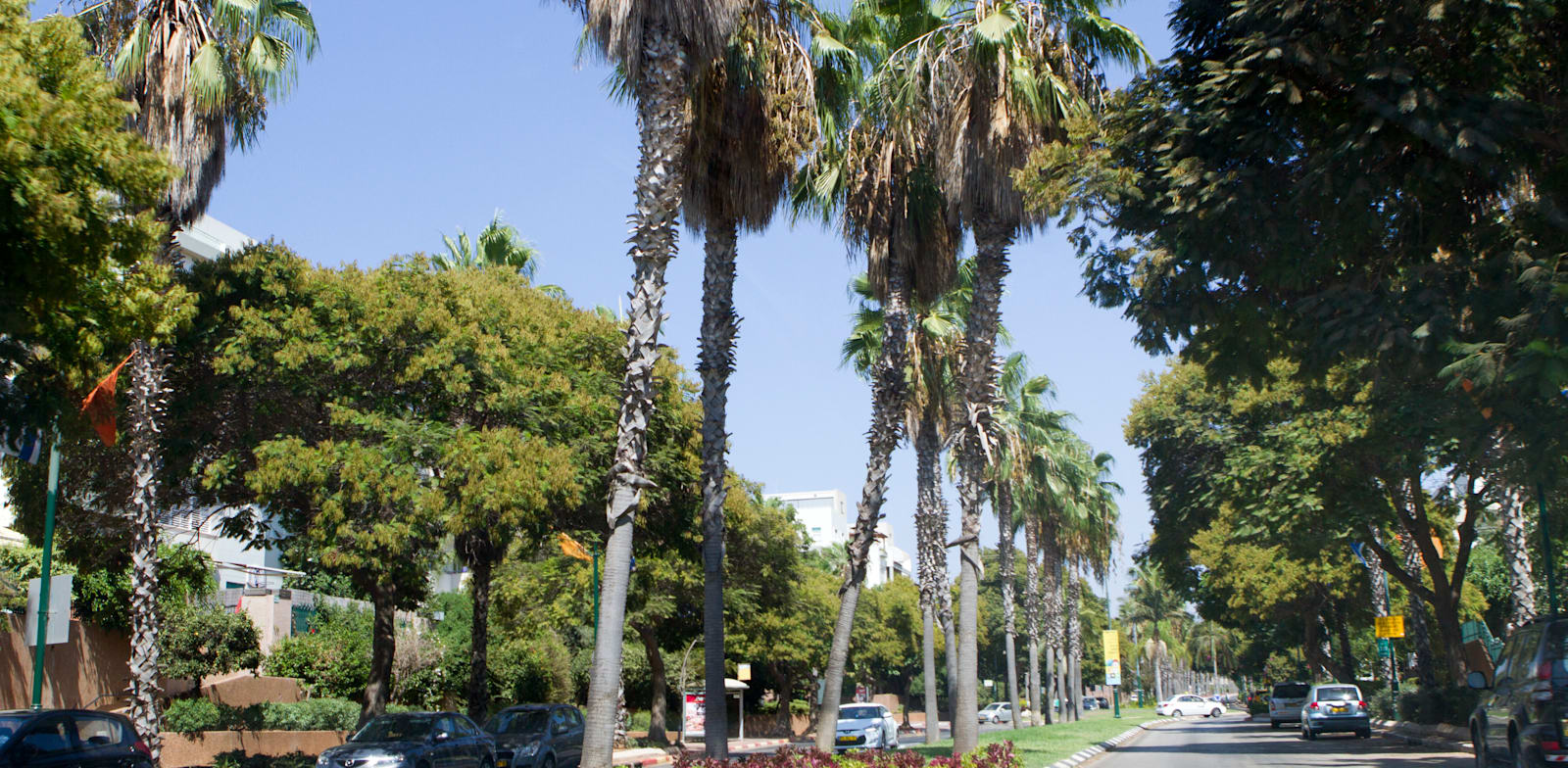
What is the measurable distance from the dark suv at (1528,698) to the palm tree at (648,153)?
32.5 ft

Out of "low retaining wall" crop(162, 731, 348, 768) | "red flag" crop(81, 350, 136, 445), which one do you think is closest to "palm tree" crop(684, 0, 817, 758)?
"red flag" crop(81, 350, 136, 445)

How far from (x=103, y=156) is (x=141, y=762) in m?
7.81

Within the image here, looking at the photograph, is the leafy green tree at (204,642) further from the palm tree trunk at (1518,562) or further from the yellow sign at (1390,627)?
the yellow sign at (1390,627)

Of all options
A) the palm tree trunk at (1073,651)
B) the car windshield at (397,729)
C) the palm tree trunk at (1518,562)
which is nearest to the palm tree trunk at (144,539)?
the car windshield at (397,729)

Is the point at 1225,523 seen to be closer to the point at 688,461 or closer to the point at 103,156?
the point at 688,461

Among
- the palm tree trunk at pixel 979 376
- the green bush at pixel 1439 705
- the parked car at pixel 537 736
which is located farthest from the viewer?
the green bush at pixel 1439 705

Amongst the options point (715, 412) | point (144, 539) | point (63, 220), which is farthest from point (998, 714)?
point (63, 220)

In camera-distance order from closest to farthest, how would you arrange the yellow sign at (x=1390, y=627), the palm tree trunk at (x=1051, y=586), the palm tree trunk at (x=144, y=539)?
the palm tree trunk at (x=144, y=539) → the yellow sign at (x=1390, y=627) → the palm tree trunk at (x=1051, y=586)

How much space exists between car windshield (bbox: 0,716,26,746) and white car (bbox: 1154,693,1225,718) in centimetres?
6477

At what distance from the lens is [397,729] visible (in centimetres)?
1941

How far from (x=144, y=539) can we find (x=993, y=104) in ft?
48.4

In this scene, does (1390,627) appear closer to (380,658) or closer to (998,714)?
(998,714)

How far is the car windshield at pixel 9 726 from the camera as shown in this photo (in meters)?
12.5

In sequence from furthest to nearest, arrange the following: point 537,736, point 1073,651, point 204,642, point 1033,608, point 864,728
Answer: point 1073,651
point 1033,608
point 204,642
point 864,728
point 537,736
